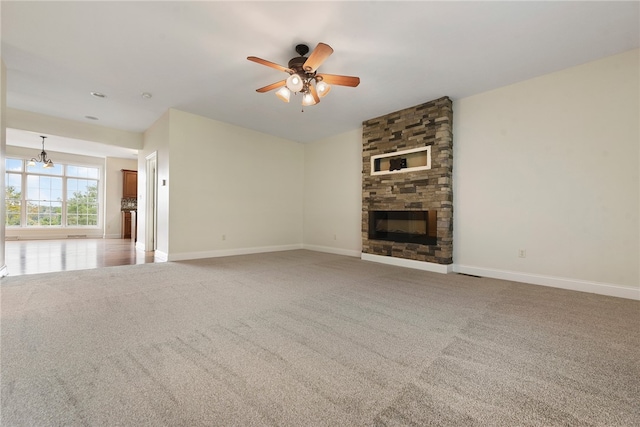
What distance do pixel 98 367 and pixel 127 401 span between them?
0.45 meters

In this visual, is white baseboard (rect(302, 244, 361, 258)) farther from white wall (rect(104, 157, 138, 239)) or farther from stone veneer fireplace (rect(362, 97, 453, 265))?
white wall (rect(104, 157, 138, 239))

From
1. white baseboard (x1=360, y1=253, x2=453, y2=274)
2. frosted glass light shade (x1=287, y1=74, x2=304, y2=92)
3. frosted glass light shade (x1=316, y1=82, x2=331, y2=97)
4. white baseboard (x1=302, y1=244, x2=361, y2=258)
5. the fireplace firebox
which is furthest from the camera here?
white baseboard (x1=302, y1=244, x2=361, y2=258)

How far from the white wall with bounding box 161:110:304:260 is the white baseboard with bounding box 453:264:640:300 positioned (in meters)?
3.95

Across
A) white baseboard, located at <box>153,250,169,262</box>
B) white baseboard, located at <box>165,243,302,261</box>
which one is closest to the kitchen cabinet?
white baseboard, located at <box>153,250,169,262</box>

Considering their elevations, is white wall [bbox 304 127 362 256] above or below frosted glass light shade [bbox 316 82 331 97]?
below

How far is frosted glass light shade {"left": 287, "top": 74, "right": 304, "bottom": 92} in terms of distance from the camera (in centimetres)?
290

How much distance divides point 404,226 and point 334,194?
6.30 feet

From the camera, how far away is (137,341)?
1.79 metres

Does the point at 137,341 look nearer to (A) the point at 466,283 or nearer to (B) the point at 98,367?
(B) the point at 98,367

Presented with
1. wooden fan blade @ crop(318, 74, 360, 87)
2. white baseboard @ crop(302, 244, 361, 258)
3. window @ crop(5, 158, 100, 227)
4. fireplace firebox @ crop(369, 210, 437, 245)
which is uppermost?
wooden fan blade @ crop(318, 74, 360, 87)

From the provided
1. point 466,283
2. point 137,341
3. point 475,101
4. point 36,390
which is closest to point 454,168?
point 475,101

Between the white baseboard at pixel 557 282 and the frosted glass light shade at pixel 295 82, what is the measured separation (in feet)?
11.4

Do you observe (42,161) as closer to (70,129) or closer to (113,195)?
(113,195)

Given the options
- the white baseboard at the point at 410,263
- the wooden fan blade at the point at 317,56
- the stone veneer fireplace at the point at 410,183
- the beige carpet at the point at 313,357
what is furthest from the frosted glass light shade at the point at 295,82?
the white baseboard at the point at 410,263
